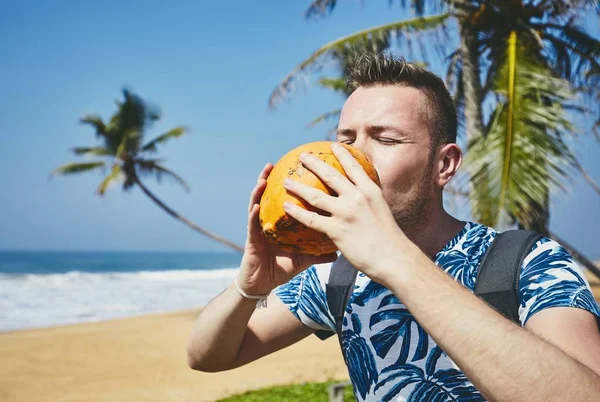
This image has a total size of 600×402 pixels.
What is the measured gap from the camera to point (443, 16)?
1155cm

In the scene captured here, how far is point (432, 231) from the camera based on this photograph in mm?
1936

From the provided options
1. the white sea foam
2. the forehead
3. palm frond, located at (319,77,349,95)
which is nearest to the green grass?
the forehead

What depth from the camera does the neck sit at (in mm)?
1913

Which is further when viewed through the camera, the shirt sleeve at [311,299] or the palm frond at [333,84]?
the palm frond at [333,84]

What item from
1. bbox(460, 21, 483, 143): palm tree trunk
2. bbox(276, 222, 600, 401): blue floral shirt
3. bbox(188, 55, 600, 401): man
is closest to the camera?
bbox(188, 55, 600, 401): man

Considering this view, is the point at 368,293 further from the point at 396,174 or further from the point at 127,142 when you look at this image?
the point at 127,142

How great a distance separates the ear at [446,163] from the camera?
1.98 m

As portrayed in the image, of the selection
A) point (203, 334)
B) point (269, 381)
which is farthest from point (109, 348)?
point (203, 334)

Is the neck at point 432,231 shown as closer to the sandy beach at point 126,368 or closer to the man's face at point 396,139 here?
the man's face at point 396,139

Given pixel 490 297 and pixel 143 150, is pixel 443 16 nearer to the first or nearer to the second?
pixel 490 297

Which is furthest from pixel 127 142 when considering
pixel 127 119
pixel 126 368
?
pixel 126 368

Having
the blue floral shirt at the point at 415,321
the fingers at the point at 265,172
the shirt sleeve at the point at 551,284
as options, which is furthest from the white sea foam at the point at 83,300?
the shirt sleeve at the point at 551,284

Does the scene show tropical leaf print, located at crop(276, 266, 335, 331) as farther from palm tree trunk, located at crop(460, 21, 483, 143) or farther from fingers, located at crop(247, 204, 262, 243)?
palm tree trunk, located at crop(460, 21, 483, 143)

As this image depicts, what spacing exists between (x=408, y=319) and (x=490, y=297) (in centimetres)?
32
